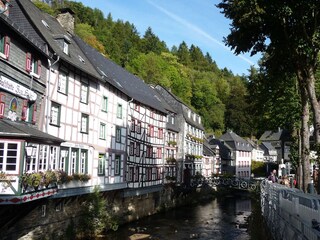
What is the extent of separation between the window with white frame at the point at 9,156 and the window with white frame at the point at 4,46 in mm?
3811

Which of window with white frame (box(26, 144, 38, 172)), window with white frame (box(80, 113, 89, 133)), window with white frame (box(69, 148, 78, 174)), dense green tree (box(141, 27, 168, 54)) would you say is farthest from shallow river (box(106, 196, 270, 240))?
dense green tree (box(141, 27, 168, 54))

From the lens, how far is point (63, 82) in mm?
21453

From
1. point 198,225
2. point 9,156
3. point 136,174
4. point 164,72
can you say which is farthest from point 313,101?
point 164,72

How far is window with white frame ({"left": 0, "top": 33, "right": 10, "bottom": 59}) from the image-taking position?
51.1 feet

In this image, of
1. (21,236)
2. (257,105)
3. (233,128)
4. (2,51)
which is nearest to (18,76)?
(2,51)

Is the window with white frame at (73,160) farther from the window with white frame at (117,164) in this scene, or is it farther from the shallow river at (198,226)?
the window with white frame at (117,164)

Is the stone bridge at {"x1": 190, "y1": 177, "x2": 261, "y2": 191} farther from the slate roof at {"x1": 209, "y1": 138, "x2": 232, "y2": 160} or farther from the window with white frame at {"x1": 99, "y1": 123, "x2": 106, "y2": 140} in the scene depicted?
the window with white frame at {"x1": 99, "y1": 123, "x2": 106, "y2": 140}

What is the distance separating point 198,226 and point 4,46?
2201 centimetres

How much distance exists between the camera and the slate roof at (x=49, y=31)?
20.4 metres

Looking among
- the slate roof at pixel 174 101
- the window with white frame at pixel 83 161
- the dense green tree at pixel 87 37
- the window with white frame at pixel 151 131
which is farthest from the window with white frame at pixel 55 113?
the dense green tree at pixel 87 37

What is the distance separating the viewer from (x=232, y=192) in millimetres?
65375

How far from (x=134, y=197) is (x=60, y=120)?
13.7m

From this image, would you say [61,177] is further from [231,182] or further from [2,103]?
[231,182]

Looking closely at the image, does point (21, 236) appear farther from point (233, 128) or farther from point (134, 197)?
point (233, 128)
